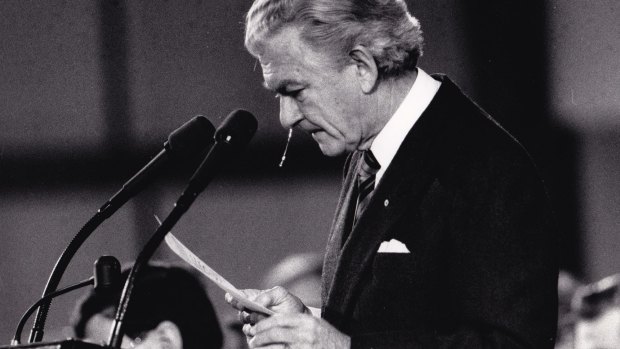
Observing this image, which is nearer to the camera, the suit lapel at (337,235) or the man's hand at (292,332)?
the man's hand at (292,332)

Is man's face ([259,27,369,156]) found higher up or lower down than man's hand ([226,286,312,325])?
higher up

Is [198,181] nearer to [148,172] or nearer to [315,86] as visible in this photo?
[148,172]

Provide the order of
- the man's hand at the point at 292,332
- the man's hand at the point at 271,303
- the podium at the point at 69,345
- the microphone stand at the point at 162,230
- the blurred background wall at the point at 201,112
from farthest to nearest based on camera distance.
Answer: the blurred background wall at the point at 201,112, the man's hand at the point at 271,303, the man's hand at the point at 292,332, the microphone stand at the point at 162,230, the podium at the point at 69,345

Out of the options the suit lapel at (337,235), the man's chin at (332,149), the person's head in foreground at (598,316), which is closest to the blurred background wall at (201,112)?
the person's head in foreground at (598,316)

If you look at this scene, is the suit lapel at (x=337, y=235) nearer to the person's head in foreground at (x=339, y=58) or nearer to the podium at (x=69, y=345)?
the person's head in foreground at (x=339, y=58)

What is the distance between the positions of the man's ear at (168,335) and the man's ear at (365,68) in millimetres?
1187

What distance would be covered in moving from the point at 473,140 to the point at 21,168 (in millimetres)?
2108

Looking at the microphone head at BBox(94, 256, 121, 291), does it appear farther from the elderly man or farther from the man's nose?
the man's nose

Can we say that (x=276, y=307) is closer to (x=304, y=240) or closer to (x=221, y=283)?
(x=221, y=283)

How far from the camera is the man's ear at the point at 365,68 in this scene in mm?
1545

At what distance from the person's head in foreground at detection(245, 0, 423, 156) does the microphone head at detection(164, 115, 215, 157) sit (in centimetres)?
22

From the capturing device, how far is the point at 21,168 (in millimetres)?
3162

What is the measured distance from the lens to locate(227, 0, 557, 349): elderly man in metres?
1.34

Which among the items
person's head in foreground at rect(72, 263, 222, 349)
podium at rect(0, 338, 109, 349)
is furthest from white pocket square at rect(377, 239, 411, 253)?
person's head in foreground at rect(72, 263, 222, 349)
